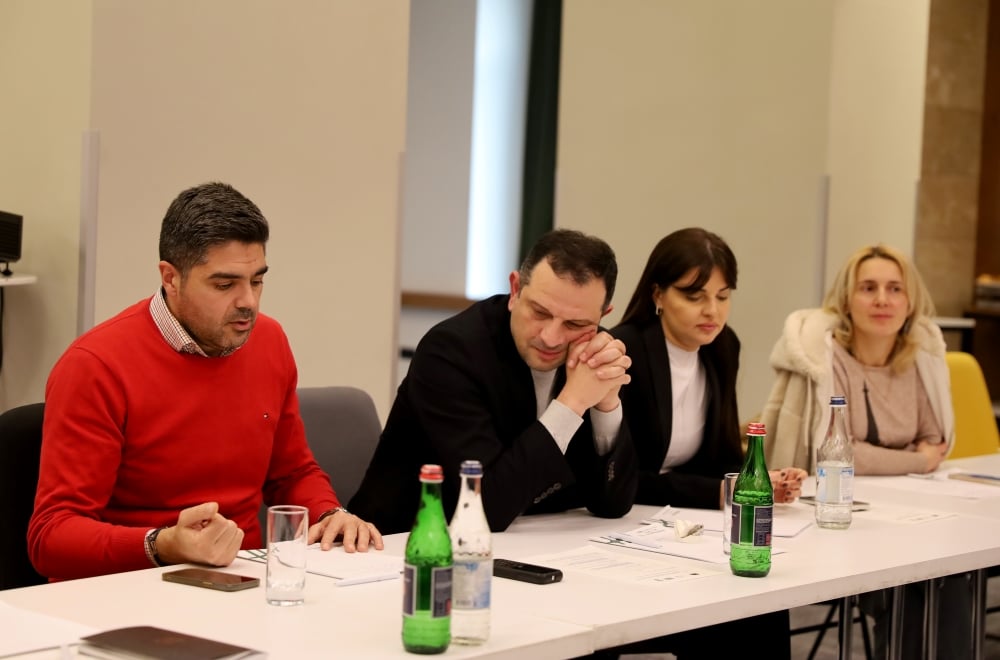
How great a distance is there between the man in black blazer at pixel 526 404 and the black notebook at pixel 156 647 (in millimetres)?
922

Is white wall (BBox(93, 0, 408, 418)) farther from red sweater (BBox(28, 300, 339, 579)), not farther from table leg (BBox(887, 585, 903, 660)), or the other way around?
table leg (BBox(887, 585, 903, 660))

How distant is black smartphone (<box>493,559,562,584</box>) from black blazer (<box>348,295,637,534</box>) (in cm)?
33

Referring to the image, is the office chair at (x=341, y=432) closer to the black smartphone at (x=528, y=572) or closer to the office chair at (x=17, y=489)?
the office chair at (x=17, y=489)

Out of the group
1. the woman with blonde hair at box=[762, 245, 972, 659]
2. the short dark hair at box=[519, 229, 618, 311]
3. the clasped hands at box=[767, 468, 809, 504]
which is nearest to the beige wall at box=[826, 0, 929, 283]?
the woman with blonde hair at box=[762, 245, 972, 659]

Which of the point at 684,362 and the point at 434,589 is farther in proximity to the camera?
the point at 684,362

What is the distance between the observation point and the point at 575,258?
249 centimetres

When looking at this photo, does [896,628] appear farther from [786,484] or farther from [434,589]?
[434,589]

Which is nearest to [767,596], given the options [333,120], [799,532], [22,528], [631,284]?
[799,532]

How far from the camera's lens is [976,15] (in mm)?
7129

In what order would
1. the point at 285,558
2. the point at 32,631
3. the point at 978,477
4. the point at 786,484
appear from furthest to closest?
the point at 978,477 < the point at 786,484 < the point at 285,558 < the point at 32,631

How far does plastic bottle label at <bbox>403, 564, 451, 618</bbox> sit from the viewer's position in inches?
60.1

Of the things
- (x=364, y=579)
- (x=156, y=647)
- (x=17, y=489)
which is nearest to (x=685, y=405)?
(x=364, y=579)

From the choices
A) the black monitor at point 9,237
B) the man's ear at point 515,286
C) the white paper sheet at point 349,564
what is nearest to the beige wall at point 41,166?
the black monitor at point 9,237

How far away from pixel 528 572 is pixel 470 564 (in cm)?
47
